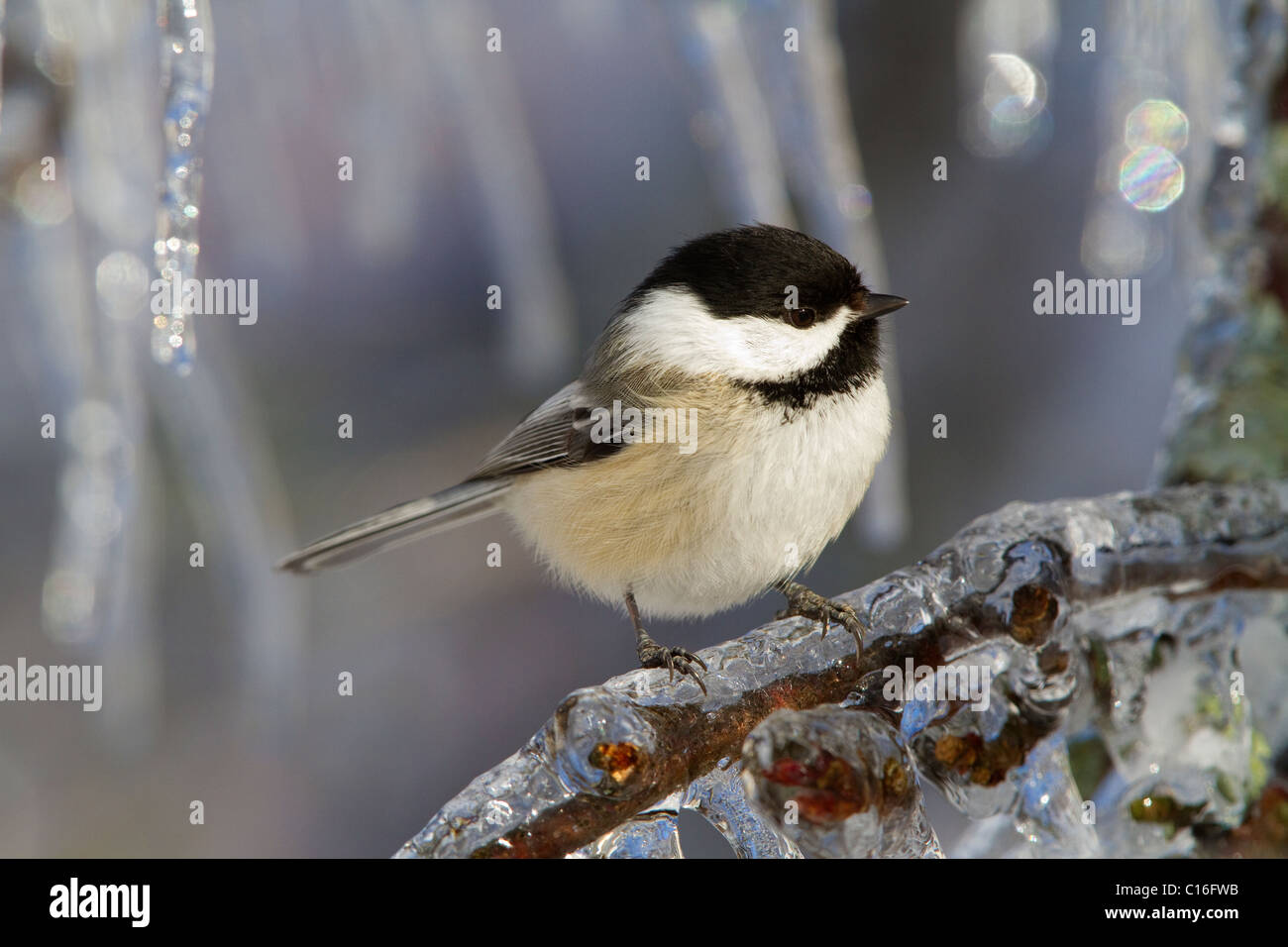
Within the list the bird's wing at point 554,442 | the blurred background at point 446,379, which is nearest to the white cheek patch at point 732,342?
the bird's wing at point 554,442

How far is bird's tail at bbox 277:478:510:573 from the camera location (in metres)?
1.55

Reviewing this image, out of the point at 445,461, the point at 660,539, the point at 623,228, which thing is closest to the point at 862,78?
the point at 623,228

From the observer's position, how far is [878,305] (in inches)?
56.4

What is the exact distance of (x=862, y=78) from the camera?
279 cm

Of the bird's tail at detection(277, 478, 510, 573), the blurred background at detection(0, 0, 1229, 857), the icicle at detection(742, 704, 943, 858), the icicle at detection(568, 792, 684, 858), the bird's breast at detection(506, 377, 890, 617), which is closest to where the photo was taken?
the icicle at detection(742, 704, 943, 858)

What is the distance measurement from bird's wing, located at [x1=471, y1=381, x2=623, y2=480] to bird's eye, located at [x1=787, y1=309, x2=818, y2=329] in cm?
30

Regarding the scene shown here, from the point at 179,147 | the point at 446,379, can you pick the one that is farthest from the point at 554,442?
the point at 446,379

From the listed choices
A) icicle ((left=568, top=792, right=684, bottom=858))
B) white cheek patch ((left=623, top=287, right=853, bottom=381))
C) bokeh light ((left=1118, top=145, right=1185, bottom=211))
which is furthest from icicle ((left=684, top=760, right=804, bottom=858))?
bokeh light ((left=1118, top=145, right=1185, bottom=211))

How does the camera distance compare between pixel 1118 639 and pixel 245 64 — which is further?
pixel 245 64

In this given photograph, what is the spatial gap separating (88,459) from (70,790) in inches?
65.3

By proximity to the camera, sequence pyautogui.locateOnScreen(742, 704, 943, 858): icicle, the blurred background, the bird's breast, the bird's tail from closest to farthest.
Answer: pyautogui.locateOnScreen(742, 704, 943, 858): icicle → the bird's breast → the bird's tail → the blurred background

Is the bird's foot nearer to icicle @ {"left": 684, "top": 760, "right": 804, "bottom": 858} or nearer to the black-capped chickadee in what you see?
the black-capped chickadee

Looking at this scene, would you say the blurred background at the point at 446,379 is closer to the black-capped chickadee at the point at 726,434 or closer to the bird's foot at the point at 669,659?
the black-capped chickadee at the point at 726,434

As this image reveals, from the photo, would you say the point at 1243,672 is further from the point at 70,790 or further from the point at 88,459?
the point at 70,790
